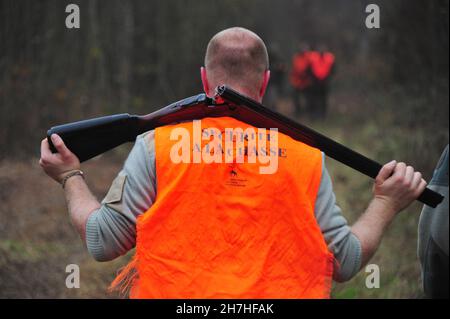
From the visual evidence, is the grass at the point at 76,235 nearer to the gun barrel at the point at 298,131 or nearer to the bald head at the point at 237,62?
the gun barrel at the point at 298,131

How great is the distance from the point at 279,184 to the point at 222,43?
0.59 metres

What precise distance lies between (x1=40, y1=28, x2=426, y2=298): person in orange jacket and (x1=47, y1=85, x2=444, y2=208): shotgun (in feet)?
0.15

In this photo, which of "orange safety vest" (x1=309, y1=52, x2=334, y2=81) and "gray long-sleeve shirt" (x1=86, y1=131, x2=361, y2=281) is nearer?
"gray long-sleeve shirt" (x1=86, y1=131, x2=361, y2=281)

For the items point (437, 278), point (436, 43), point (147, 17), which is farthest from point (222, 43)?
point (147, 17)

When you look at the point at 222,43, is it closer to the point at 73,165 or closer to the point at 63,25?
the point at 73,165

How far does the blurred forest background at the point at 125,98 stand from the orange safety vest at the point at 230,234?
3477 mm

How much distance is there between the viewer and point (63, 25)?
11805 mm

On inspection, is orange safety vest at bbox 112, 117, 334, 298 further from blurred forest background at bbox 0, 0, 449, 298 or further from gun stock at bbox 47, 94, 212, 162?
blurred forest background at bbox 0, 0, 449, 298

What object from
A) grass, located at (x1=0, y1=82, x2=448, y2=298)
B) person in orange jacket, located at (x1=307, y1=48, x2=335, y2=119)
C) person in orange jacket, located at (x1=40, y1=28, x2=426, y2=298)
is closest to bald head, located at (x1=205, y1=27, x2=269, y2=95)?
person in orange jacket, located at (x1=40, y1=28, x2=426, y2=298)

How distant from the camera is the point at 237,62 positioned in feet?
8.75

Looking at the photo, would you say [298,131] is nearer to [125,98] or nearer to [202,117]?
[202,117]

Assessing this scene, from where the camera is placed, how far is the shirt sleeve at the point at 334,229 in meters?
2.58

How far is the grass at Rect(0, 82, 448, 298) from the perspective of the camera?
240 inches

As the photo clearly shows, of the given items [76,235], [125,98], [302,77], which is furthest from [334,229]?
[302,77]
